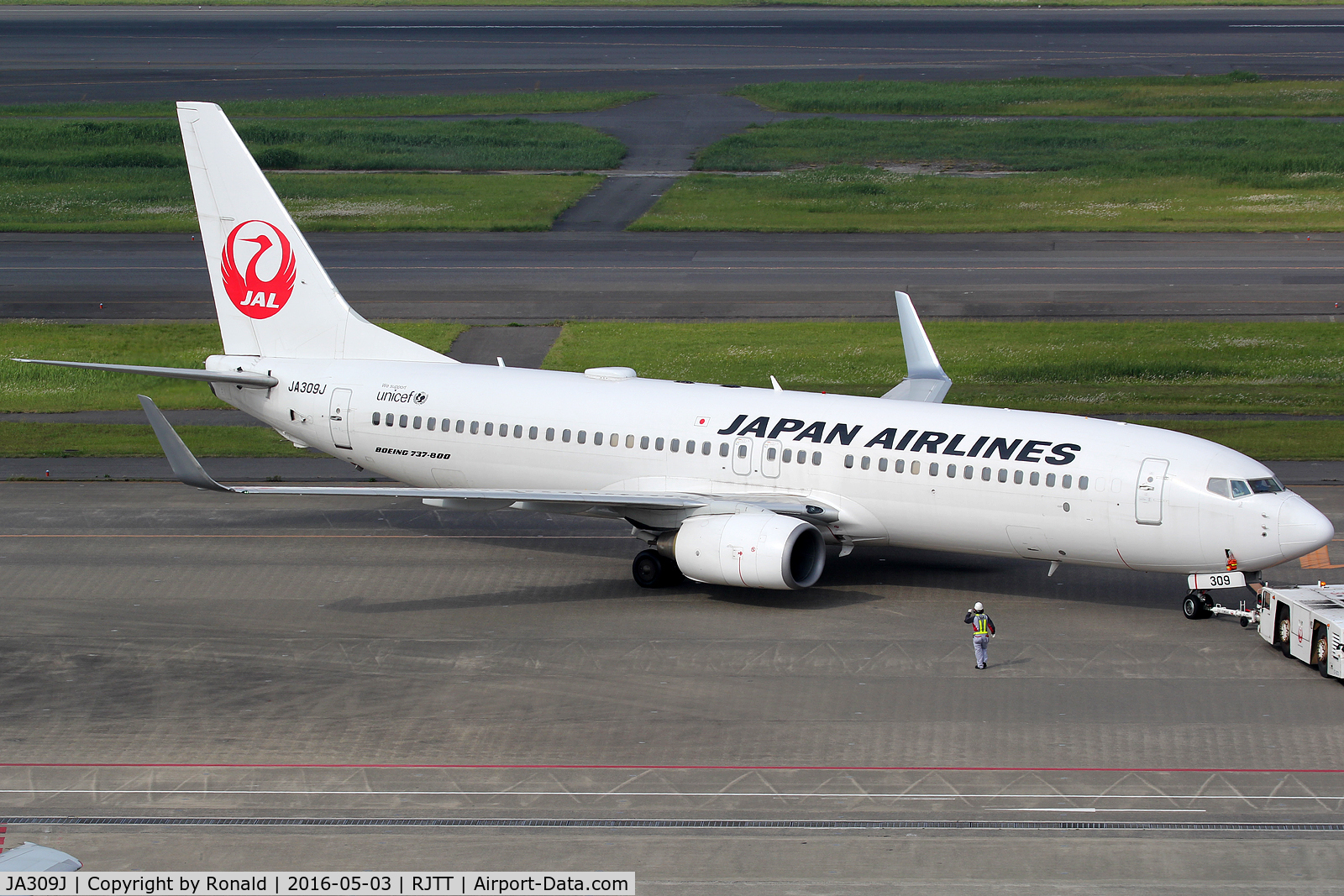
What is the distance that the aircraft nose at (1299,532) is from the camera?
3266cm

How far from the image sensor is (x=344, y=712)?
97.7 feet

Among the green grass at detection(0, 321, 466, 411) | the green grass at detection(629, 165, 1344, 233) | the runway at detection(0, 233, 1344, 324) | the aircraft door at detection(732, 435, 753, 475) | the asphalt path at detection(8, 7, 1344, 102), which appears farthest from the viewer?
the asphalt path at detection(8, 7, 1344, 102)

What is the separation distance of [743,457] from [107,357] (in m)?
32.7

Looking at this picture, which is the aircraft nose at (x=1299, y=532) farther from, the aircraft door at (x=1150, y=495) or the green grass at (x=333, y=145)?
the green grass at (x=333, y=145)

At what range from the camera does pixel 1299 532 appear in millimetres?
32750

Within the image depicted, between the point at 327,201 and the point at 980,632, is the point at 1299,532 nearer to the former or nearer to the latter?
the point at 980,632

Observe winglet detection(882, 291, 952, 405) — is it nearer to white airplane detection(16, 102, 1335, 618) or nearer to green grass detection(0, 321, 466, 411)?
white airplane detection(16, 102, 1335, 618)

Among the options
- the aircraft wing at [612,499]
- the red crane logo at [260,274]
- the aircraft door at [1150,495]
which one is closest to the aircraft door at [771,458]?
the aircraft wing at [612,499]

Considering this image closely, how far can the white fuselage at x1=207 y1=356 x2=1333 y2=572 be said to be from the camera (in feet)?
110

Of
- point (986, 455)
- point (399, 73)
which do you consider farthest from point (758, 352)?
point (399, 73)

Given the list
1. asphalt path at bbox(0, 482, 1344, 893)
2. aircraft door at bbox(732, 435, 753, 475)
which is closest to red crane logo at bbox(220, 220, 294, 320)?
asphalt path at bbox(0, 482, 1344, 893)

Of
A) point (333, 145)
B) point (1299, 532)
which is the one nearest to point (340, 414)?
point (1299, 532)

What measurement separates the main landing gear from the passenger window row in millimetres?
4982

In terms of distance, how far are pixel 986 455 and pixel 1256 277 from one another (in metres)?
40.0
